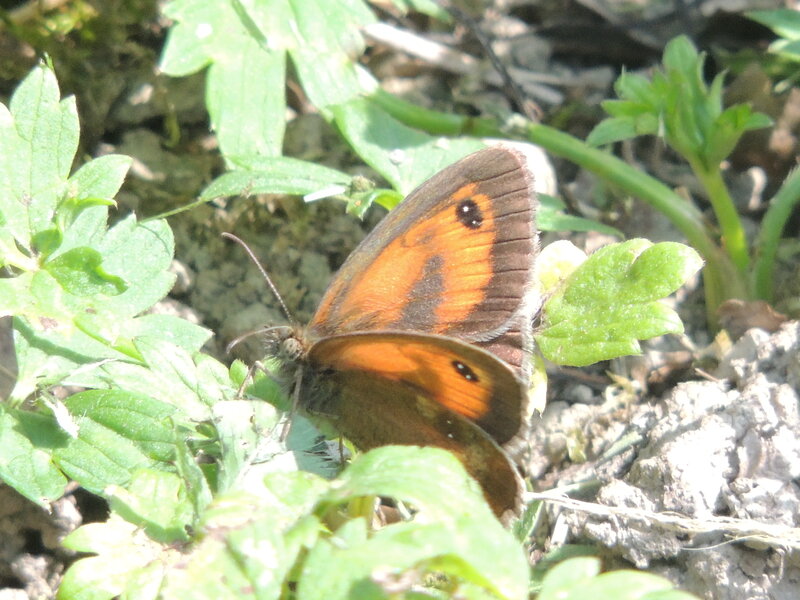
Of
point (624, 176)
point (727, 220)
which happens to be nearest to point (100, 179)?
point (624, 176)

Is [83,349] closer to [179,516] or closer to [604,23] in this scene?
[179,516]

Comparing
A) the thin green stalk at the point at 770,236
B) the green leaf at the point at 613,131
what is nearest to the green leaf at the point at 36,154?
the green leaf at the point at 613,131

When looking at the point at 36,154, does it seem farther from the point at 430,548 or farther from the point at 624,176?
the point at 624,176

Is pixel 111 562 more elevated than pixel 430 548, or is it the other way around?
pixel 430 548

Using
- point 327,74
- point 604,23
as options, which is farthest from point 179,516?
point 604,23

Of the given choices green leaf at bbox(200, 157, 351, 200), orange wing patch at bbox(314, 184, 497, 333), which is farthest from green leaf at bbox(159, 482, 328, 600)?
green leaf at bbox(200, 157, 351, 200)

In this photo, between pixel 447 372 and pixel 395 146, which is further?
pixel 395 146

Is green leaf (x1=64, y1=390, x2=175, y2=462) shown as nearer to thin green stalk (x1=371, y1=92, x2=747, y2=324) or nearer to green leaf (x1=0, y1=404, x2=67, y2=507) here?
green leaf (x1=0, y1=404, x2=67, y2=507)
